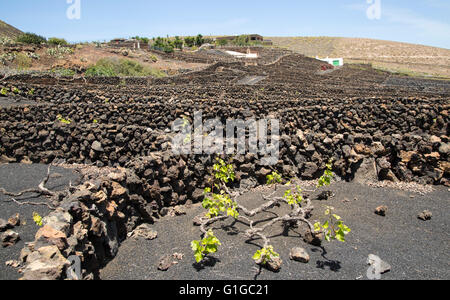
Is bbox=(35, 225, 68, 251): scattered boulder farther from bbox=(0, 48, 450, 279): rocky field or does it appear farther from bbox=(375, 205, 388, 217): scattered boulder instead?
bbox=(375, 205, 388, 217): scattered boulder

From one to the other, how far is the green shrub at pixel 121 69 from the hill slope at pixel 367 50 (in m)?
47.5

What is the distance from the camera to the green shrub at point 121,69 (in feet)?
96.9

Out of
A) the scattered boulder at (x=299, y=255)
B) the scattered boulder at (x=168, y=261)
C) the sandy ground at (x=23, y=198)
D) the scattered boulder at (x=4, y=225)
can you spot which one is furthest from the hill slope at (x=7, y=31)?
the scattered boulder at (x=299, y=255)

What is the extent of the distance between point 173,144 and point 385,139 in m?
6.07

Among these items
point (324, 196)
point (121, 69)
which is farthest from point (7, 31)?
point (324, 196)

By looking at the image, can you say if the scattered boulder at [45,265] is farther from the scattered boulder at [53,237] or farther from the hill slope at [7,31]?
the hill slope at [7,31]

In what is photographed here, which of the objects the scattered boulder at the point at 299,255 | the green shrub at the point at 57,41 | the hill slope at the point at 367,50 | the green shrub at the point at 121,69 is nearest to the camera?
the scattered boulder at the point at 299,255

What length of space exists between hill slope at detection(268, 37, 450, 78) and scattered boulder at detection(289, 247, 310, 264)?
66.0m

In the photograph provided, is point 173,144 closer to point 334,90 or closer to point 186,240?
point 186,240

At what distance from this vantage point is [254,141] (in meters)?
8.34

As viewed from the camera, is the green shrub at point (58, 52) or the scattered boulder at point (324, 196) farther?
the green shrub at point (58, 52)

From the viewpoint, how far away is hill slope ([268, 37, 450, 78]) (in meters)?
69.4
